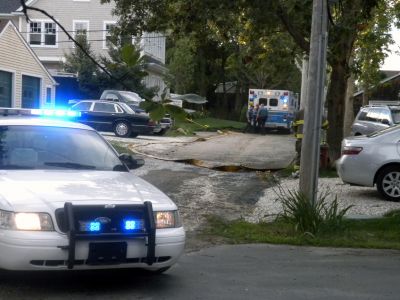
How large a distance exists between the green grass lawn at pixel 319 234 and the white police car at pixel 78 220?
301cm

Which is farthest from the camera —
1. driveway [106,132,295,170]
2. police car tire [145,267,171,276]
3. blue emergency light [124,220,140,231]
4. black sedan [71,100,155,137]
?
black sedan [71,100,155,137]

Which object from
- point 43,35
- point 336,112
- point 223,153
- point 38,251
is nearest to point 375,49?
point 223,153

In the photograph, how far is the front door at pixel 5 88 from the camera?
2773 centimetres

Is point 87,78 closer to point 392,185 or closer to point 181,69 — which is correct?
point 181,69

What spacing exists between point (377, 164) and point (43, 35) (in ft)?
123

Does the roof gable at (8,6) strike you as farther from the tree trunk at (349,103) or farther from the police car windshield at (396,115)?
the police car windshield at (396,115)

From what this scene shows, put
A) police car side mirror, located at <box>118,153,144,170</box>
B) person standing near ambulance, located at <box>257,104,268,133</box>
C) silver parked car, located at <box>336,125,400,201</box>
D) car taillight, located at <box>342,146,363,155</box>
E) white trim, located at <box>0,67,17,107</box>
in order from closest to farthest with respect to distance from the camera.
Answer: police car side mirror, located at <box>118,153,144,170</box>
silver parked car, located at <box>336,125,400,201</box>
car taillight, located at <box>342,146,363,155</box>
white trim, located at <box>0,67,17,107</box>
person standing near ambulance, located at <box>257,104,268,133</box>

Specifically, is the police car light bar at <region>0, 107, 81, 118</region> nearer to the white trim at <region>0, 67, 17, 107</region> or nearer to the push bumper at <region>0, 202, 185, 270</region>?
the push bumper at <region>0, 202, 185, 270</region>

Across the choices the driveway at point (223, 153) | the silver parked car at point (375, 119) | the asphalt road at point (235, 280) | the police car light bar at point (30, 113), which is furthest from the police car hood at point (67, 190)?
the silver parked car at point (375, 119)

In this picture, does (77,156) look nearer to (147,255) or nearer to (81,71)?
(147,255)

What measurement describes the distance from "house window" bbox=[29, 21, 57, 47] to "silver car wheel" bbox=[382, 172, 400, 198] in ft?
121

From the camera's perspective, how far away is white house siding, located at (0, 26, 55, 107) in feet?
91.1

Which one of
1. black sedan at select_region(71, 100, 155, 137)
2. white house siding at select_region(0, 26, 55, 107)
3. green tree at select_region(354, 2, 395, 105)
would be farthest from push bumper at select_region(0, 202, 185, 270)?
black sedan at select_region(71, 100, 155, 137)

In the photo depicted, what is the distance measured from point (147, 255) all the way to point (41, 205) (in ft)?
3.38
